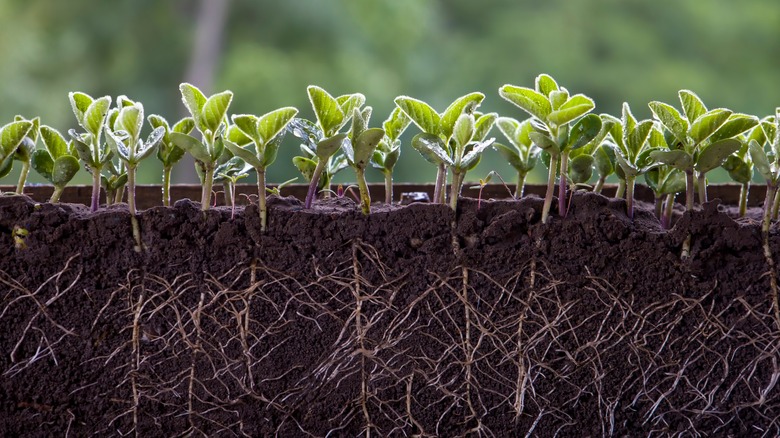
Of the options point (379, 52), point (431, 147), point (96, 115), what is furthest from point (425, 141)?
point (379, 52)

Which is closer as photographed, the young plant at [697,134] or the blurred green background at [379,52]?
the young plant at [697,134]

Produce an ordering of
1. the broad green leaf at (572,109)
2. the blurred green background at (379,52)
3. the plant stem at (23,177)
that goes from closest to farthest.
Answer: the broad green leaf at (572,109) → the plant stem at (23,177) → the blurred green background at (379,52)

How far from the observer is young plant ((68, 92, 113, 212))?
2.47 feet

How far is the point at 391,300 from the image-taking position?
77cm

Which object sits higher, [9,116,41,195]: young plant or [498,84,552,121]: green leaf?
[498,84,552,121]: green leaf

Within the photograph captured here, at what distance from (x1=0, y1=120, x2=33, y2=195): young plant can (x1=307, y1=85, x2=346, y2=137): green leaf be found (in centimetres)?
30

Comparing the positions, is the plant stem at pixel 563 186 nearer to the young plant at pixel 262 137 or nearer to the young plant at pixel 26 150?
the young plant at pixel 262 137

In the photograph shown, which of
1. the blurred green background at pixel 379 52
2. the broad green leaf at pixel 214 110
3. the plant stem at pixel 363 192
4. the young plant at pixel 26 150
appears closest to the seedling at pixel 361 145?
the plant stem at pixel 363 192

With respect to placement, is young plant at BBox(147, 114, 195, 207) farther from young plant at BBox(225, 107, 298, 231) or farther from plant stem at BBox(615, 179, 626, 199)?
plant stem at BBox(615, 179, 626, 199)

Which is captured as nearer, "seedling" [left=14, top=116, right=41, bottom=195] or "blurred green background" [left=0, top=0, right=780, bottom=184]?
"seedling" [left=14, top=116, right=41, bottom=195]

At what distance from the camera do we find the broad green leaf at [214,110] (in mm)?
735

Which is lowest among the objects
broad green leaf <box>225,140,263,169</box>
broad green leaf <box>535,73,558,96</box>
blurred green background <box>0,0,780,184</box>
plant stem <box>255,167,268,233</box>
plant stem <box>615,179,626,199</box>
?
plant stem <box>255,167,268,233</box>

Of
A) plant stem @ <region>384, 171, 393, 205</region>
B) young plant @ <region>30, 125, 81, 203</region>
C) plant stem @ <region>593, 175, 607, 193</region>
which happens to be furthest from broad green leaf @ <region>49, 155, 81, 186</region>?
plant stem @ <region>593, 175, 607, 193</region>

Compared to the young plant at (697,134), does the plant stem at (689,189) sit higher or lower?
lower
